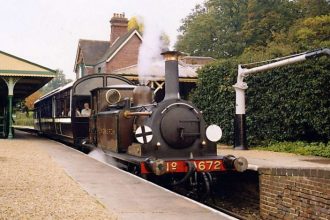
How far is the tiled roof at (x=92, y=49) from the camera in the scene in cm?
4100

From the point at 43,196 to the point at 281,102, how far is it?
31.2ft

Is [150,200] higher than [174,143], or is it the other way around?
[174,143]

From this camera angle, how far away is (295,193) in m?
6.46

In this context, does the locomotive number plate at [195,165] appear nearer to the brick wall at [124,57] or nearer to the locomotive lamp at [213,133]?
the locomotive lamp at [213,133]

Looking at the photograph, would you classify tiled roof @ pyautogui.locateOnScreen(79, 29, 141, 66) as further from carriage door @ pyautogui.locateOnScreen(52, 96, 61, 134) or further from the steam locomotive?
the steam locomotive

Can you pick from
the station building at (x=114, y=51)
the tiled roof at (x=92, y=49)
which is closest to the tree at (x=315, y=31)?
the station building at (x=114, y=51)

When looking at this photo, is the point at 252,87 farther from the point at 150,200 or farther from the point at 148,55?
the point at 150,200

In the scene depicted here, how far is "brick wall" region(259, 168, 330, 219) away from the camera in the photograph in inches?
230

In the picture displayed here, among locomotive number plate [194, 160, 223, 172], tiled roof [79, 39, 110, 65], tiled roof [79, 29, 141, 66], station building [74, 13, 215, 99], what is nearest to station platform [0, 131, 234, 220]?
locomotive number plate [194, 160, 223, 172]

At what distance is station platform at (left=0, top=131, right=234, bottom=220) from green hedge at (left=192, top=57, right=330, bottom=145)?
21.3 feet

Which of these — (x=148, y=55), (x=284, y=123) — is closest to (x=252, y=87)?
(x=284, y=123)

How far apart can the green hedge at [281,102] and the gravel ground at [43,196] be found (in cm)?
755

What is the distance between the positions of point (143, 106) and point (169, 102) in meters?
0.96

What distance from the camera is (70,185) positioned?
7668mm
